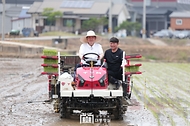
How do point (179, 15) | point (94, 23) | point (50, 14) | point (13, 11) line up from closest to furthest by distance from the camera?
point (13, 11) < point (94, 23) < point (50, 14) < point (179, 15)

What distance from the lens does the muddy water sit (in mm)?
10717

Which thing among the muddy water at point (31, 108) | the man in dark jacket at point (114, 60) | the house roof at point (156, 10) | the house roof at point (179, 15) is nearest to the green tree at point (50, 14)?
the house roof at point (179, 15)

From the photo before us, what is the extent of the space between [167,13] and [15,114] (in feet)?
218

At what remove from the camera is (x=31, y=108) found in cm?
1256

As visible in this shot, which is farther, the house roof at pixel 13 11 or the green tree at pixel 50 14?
the green tree at pixel 50 14

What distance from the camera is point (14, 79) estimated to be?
19.0 metres

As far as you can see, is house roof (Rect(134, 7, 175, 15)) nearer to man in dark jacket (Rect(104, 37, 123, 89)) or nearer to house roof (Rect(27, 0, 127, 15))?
house roof (Rect(27, 0, 127, 15))

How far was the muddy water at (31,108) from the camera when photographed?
1072cm

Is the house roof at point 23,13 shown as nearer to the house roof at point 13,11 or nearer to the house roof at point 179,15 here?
the house roof at point 13,11

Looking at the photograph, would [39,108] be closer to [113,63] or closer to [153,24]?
[113,63]

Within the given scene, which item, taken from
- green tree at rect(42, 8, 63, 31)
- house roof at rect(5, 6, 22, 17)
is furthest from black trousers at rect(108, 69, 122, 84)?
green tree at rect(42, 8, 63, 31)

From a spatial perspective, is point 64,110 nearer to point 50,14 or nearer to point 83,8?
point 50,14

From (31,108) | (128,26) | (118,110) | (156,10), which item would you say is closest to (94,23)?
(128,26)

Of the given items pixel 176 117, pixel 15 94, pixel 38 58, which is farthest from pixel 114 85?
pixel 38 58
